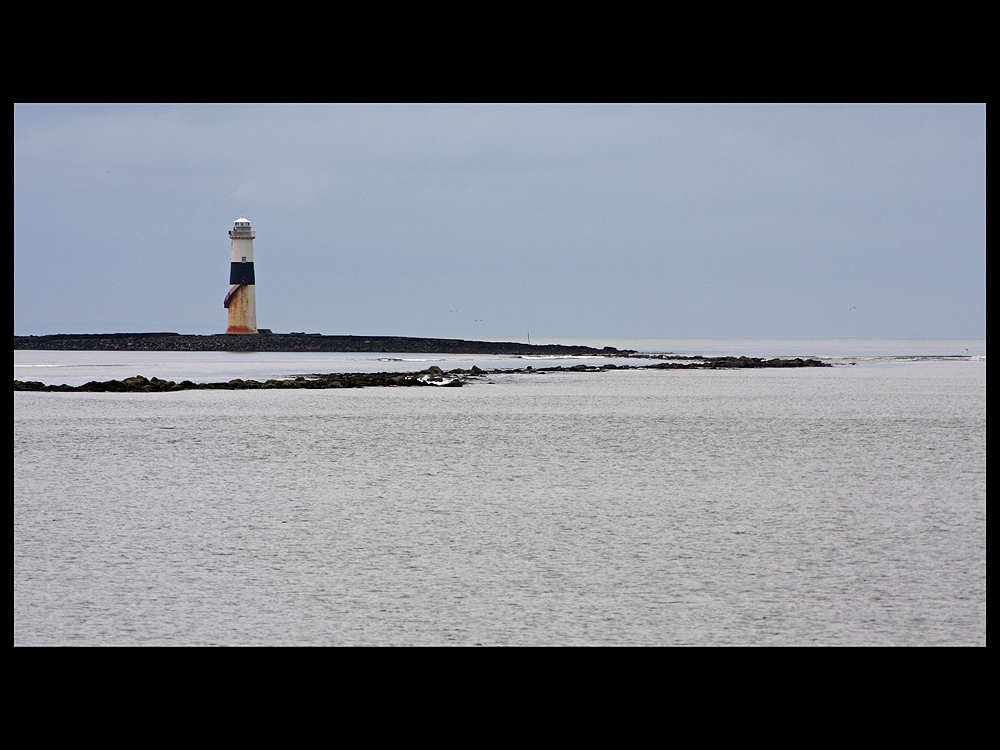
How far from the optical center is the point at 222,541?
6.95m

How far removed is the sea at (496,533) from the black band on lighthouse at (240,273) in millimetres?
37423

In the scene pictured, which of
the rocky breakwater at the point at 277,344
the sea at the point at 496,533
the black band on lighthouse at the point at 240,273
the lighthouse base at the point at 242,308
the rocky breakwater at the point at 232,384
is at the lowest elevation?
the sea at the point at 496,533

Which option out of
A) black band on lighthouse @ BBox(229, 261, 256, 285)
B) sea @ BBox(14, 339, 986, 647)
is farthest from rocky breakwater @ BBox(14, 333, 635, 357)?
sea @ BBox(14, 339, 986, 647)

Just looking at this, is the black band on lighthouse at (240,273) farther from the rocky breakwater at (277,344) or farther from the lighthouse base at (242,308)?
the rocky breakwater at (277,344)

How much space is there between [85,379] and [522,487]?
22.2 metres

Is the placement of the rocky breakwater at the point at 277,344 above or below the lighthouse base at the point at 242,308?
below

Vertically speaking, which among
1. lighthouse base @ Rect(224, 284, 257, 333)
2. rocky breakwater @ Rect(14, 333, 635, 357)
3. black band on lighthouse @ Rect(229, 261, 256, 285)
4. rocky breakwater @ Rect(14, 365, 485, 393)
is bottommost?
rocky breakwater @ Rect(14, 365, 485, 393)

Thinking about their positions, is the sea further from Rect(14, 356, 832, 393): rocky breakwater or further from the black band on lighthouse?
the black band on lighthouse

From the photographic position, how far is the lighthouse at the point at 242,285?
5159 cm

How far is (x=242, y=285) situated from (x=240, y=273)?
771 mm

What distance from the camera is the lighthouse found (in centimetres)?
5159

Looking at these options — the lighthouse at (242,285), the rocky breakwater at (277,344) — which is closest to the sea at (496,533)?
the lighthouse at (242,285)

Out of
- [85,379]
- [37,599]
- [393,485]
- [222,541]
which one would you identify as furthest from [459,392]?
[37,599]

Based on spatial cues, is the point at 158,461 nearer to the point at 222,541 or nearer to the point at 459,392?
the point at 222,541
